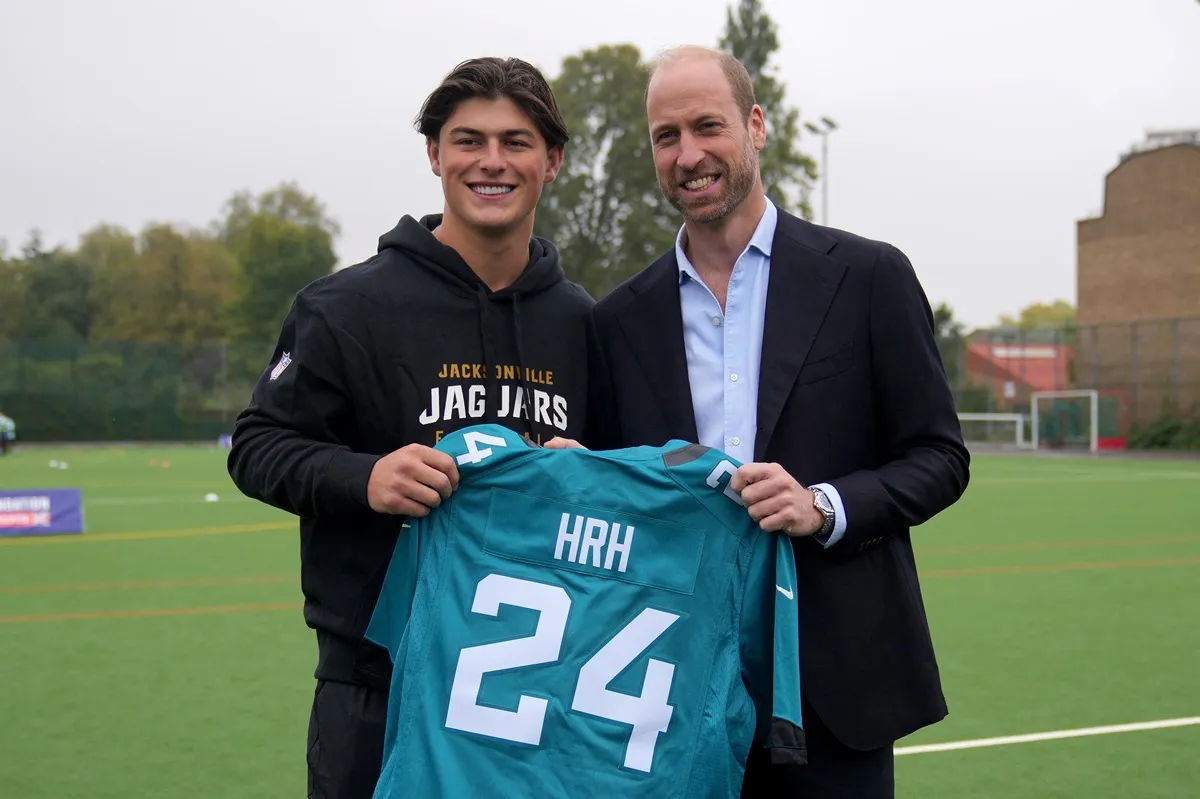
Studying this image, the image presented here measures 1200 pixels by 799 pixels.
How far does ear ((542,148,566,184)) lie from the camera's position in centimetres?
312

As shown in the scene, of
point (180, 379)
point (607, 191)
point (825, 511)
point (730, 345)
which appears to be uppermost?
point (607, 191)

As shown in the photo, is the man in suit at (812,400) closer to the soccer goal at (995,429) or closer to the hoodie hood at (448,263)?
the hoodie hood at (448,263)

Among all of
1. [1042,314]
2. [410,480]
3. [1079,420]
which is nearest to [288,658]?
[410,480]

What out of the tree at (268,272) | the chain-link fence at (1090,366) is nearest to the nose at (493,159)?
the chain-link fence at (1090,366)

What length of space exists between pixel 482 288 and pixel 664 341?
458mm

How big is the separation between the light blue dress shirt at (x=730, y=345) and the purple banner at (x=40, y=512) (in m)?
12.9

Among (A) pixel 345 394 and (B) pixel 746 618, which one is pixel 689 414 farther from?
(A) pixel 345 394

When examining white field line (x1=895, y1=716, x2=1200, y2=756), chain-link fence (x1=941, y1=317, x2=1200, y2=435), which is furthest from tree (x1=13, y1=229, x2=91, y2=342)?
white field line (x1=895, y1=716, x2=1200, y2=756)

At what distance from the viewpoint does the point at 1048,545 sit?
12914mm

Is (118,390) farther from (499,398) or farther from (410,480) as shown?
(410,480)

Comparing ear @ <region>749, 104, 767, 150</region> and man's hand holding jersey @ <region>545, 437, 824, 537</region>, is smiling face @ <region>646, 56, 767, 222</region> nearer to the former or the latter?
ear @ <region>749, 104, 767, 150</region>

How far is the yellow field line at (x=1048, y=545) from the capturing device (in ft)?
40.9

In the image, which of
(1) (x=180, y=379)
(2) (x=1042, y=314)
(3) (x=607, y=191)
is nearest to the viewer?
(1) (x=180, y=379)

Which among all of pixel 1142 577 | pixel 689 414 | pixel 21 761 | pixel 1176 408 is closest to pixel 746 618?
pixel 689 414
